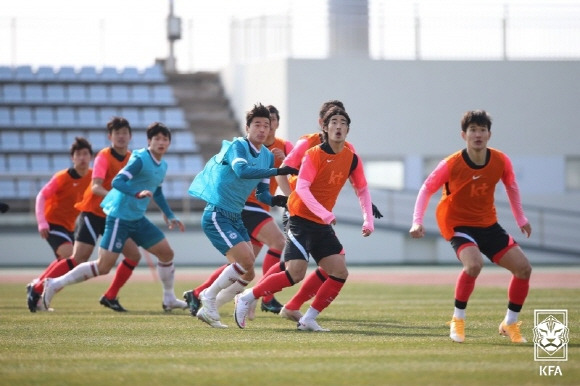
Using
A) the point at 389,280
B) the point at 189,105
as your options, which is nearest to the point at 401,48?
the point at 189,105

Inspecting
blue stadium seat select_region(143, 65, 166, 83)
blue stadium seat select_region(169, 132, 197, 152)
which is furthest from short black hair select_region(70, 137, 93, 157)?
blue stadium seat select_region(143, 65, 166, 83)

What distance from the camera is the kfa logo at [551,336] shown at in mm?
8250

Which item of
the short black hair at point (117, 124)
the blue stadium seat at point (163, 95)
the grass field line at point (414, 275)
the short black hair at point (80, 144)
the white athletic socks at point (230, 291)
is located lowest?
the grass field line at point (414, 275)

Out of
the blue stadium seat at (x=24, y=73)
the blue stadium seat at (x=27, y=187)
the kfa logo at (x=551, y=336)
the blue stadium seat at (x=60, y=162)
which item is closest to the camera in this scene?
the kfa logo at (x=551, y=336)

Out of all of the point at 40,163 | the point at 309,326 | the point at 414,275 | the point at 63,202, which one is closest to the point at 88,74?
the point at 40,163

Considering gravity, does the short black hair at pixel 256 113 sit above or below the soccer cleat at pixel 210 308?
above

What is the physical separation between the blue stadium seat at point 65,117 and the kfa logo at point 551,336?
2212 cm

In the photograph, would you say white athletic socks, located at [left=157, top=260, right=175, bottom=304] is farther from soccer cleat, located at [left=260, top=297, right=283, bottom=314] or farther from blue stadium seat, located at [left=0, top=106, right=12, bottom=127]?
blue stadium seat, located at [left=0, top=106, right=12, bottom=127]

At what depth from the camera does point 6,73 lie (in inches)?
1352

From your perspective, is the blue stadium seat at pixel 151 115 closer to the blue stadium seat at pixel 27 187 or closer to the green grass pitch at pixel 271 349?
the blue stadium seat at pixel 27 187

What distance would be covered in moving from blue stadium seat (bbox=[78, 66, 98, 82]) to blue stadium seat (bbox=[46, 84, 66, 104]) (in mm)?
873

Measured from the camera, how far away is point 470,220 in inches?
390

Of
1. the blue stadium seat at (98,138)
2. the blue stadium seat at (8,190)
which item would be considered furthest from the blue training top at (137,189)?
the blue stadium seat at (98,138)

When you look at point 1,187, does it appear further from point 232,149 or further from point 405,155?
point 232,149
